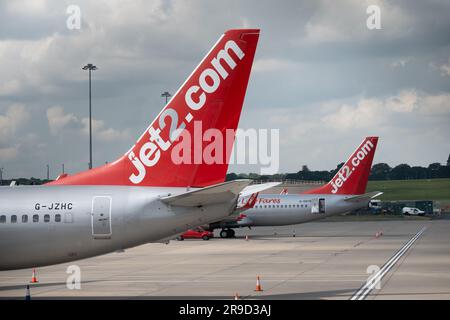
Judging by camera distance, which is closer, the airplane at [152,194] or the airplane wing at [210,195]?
the airplane wing at [210,195]

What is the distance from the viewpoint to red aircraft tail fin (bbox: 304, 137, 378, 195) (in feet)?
284

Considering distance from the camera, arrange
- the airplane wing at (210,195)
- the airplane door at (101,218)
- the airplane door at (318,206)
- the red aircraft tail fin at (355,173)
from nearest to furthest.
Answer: the airplane wing at (210,195) → the airplane door at (101,218) → the airplane door at (318,206) → the red aircraft tail fin at (355,173)

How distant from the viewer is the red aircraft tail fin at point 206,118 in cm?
2861

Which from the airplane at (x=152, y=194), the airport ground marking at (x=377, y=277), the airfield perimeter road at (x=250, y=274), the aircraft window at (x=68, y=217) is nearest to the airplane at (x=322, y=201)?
the airfield perimeter road at (x=250, y=274)

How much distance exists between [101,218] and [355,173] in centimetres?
6146

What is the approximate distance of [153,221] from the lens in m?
28.1

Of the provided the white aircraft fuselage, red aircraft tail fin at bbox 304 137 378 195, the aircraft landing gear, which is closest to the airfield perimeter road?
the white aircraft fuselage

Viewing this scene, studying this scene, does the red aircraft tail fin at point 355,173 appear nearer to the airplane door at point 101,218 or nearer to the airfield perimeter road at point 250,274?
the airfield perimeter road at point 250,274

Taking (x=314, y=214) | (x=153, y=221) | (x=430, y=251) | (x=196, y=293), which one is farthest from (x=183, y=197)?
(x=314, y=214)

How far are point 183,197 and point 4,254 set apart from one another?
22.1 feet

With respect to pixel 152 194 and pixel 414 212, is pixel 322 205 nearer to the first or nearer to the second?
pixel 152 194

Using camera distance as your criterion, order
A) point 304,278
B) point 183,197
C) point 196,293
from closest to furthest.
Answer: point 183,197, point 196,293, point 304,278
